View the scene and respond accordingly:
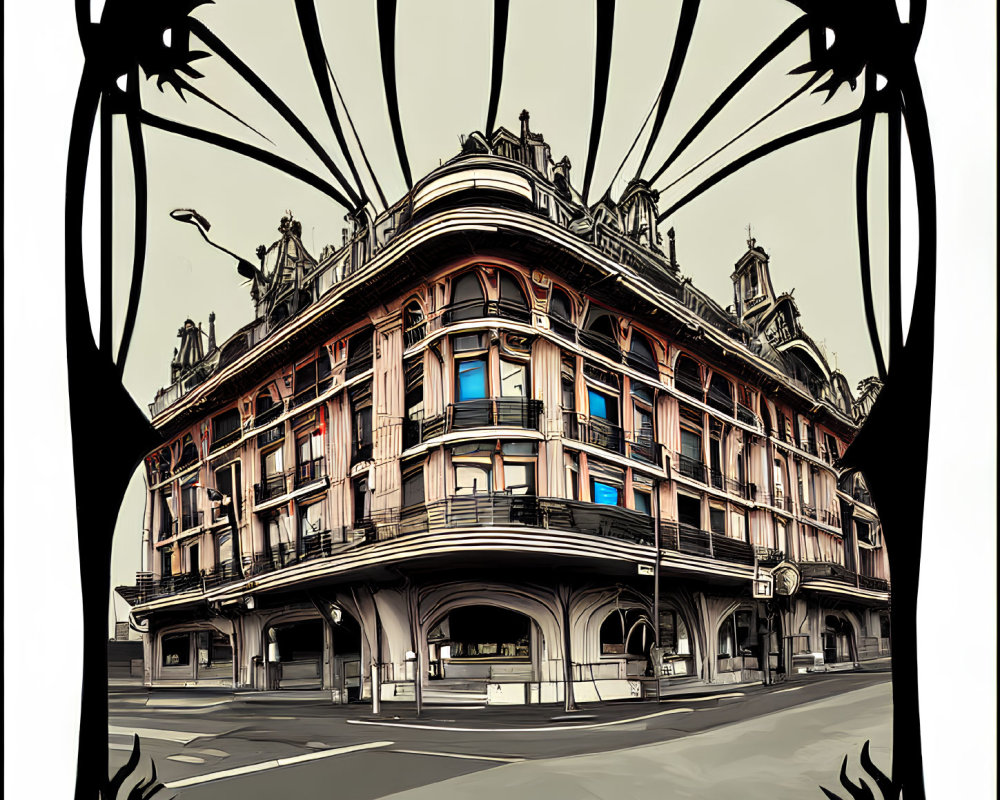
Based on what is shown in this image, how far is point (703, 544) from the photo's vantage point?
19.3 ft

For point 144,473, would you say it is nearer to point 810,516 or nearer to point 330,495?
point 330,495

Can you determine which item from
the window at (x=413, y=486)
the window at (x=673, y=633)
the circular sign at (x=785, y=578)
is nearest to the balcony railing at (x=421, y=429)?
the window at (x=413, y=486)

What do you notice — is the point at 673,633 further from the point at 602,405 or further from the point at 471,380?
the point at 471,380

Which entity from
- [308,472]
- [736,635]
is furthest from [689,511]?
[308,472]

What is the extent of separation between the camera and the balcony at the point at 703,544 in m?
5.74

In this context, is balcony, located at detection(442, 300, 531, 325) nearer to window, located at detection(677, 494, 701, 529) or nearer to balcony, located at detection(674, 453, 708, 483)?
balcony, located at detection(674, 453, 708, 483)

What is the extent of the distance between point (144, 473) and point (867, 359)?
449 cm

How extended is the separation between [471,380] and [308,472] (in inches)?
48.6

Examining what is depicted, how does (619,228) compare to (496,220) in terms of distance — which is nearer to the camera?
(496,220)

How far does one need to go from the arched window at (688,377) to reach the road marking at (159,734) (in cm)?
340

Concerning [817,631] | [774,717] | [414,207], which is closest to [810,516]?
[817,631]

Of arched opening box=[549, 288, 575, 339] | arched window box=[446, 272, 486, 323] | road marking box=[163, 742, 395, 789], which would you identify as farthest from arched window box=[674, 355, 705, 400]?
road marking box=[163, 742, 395, 789]

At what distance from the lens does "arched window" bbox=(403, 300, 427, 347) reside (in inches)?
223

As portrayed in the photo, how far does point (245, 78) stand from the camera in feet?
20.0
